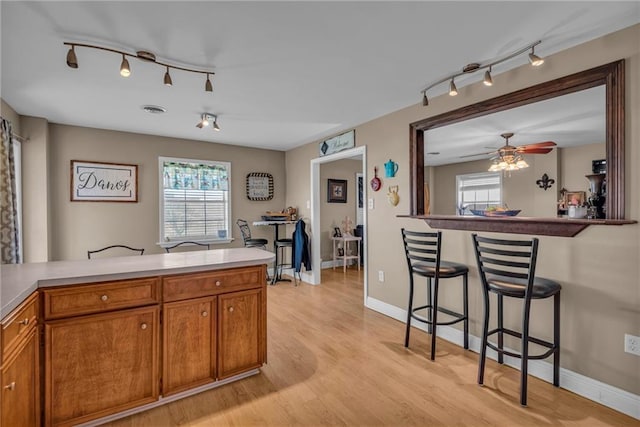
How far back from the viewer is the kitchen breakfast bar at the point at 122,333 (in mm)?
1510

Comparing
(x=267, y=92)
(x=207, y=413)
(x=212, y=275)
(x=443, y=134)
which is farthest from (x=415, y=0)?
(x=443, y=134)

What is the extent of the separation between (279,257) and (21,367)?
4227 mm

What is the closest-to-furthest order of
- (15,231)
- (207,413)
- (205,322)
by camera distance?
(207,413)
(205,322)
(15,231)

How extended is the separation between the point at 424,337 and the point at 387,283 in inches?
30.0

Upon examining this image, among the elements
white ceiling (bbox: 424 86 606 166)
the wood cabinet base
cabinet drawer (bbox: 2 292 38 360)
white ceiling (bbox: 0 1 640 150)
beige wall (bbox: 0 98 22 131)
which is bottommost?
the wood cabinet base

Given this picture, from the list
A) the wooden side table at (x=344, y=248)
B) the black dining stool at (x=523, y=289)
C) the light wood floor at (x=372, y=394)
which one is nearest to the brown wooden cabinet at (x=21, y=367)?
the light wood floor at (x=372, y=394)

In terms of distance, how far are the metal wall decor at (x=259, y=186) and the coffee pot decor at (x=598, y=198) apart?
14.7 ft

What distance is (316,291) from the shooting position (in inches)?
185

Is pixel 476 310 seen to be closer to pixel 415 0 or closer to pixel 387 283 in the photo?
pixel 387 283

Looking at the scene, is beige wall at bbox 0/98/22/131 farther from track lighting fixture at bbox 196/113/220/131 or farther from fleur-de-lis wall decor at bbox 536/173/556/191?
fleur-de-lis wall decor at bbox 536/173/556/191

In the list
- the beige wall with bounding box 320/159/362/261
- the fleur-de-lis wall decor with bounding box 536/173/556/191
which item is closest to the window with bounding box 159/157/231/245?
the beige wall with bounding box 320/159/362/261

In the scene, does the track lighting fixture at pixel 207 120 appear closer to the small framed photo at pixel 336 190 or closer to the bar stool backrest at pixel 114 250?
the bar stool backrest at pixel 114 250

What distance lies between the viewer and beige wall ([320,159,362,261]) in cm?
638

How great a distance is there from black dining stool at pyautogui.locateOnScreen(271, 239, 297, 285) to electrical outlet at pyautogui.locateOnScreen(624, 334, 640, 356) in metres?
4.08
